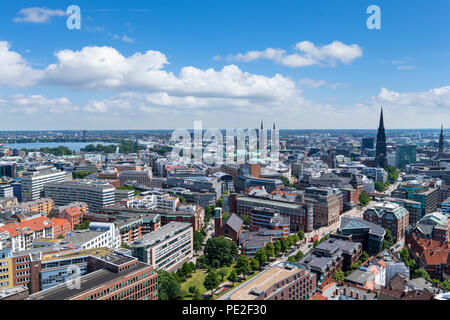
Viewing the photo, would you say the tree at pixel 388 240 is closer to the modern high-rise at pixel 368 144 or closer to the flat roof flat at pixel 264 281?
the flat roof flat at pixel 264 281

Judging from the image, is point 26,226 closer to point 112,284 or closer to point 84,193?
point 84,193

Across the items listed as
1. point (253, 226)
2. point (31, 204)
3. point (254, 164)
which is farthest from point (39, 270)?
point (254, 164)

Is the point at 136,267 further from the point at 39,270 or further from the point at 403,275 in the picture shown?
the point at 403,275

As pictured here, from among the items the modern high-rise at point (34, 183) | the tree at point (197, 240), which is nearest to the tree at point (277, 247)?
the tree at point (197, 240)

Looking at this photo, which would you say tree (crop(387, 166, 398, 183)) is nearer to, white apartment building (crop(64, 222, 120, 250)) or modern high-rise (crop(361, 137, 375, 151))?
modern high-rise (crop(361, 137, 375, 151))

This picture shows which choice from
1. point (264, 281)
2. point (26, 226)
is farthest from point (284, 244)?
point (26, 226)
